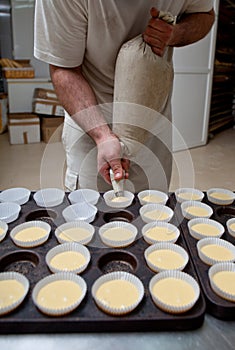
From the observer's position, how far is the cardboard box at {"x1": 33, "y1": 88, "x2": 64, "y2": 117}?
367 cm

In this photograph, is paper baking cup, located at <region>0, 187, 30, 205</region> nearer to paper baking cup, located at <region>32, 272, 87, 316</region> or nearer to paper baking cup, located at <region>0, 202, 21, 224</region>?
paper baking cup, located at <region>0, 202, 21, 224</region>

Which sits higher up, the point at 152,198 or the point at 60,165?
the point at 152,198

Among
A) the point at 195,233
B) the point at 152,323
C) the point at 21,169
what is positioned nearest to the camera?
the point at 152,323

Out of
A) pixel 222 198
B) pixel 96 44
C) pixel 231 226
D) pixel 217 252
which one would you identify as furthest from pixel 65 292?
pixel 96 44

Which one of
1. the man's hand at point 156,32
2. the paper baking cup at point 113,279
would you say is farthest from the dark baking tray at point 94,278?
the man's hand at point 156,32

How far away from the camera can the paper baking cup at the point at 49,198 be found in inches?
37.7

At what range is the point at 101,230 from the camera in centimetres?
82

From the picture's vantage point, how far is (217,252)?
754 millimetres

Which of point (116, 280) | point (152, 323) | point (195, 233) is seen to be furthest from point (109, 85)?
point (152, 323)

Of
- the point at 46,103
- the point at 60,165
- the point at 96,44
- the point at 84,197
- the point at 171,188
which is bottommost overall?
the point at 171,188

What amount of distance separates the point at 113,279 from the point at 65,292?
3.7 inches

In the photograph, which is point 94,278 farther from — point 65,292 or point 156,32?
point 156,32

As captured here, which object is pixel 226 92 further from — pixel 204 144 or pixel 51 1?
pixel 51 1

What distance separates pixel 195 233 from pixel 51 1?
751 mm
